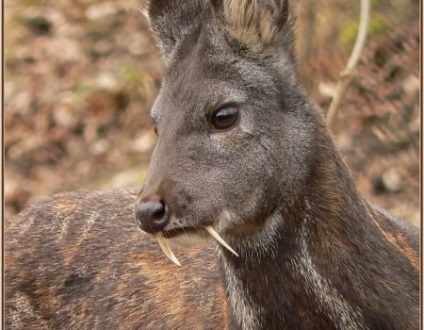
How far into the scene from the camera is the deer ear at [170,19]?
5559mm

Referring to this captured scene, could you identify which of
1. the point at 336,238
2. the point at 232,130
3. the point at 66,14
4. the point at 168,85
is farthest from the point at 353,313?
the point at 66,14

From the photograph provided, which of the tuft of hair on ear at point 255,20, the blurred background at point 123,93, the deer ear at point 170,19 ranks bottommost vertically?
the blurred background at point 123,93

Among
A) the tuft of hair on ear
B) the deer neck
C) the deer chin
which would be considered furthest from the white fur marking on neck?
the tuft of hair on ear

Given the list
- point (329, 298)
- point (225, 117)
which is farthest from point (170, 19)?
point (329, 298)

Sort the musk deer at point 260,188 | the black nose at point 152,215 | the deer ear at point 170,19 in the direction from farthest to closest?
1. the deer ear at point 170,19
2. the musk deer at point 260,188
3. the black nose at point 152,215

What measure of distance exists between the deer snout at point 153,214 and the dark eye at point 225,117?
558 millimetres

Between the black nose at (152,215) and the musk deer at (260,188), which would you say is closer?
the black nose at (152,215)

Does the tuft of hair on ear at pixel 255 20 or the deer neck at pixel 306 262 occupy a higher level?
the tuft of hair on ear at pixel 255 20

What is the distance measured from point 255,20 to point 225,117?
0.61m

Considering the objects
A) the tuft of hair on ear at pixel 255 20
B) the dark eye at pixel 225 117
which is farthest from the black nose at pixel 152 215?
the tuft of hair on ear at pixel 255 20

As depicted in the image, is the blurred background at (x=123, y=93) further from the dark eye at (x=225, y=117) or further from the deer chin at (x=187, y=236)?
the deer chin at (x=187, y=236)

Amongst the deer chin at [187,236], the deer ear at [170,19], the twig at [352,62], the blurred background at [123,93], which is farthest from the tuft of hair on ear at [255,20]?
the blurred background at [123,93]

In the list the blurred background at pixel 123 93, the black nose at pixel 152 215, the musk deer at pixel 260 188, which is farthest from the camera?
the blurred background at pixel 123 93

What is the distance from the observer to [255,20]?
5309 millimetres
